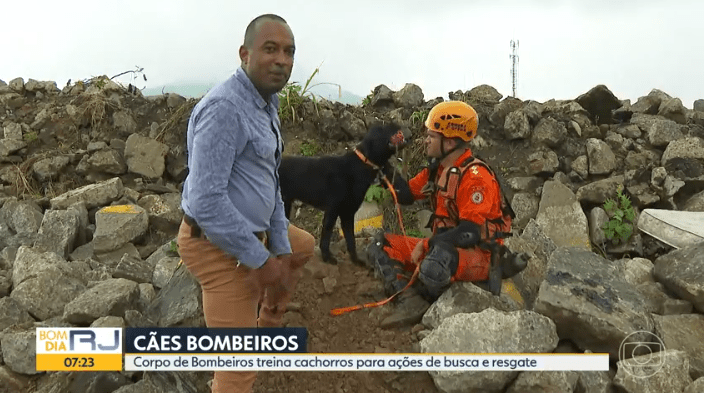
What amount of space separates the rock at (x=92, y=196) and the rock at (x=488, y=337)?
5.60 metres

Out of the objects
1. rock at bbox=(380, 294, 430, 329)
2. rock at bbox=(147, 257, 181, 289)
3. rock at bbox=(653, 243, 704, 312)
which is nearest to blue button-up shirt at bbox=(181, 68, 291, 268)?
rock at bbox=(380, 294, 430, 329)

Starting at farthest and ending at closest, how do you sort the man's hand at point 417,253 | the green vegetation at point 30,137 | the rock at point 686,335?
the green vegetation at point 30,137
the man's hand at point 417,253
the rock at point 686,335

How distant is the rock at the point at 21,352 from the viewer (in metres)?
4.34

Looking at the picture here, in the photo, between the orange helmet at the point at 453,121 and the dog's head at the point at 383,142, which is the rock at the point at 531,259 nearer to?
the orange helmet at the point at 453,121

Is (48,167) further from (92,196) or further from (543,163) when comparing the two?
(543,163)

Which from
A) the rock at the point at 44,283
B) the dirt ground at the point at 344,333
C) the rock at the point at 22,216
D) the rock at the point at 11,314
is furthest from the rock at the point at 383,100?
the rock at the point at 11,314

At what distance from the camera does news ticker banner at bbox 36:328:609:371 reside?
3422 millimetres

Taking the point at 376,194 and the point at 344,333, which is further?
the point at 376,194

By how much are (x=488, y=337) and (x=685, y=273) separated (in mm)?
A: 2245

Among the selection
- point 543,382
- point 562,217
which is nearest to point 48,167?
point 562,217

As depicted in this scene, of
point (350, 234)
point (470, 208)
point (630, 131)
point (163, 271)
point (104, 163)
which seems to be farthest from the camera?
A: point (630, 131)

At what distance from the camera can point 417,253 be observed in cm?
466

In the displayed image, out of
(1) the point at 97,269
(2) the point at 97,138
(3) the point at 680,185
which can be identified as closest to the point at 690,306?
(3) the point at 680,185

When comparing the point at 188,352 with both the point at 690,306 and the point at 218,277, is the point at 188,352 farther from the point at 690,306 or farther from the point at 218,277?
the point at 690,306
